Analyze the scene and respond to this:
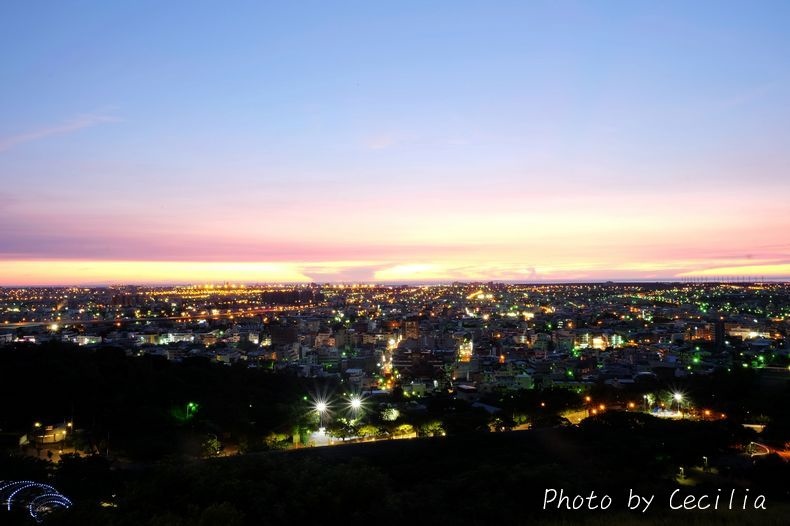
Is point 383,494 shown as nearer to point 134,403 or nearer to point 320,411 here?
point 134,403

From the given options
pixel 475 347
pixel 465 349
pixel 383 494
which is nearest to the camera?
pixel 383 494

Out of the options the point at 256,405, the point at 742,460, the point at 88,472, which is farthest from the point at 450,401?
the point at 88,472

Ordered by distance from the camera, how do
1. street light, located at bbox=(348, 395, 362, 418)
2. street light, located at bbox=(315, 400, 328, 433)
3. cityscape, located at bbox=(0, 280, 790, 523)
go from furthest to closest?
street light, located at bbox=(348, 395, 362, 418) → street light, located at bbox=(315, 400, 328, 433) → cityscape, located at bbox=(0, 280, 790, 523)

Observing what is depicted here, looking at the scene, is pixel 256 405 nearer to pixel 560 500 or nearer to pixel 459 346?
pixel 560 500

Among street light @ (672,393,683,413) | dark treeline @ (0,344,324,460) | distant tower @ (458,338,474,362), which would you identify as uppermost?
dark treeline @ (0,344,324,460)

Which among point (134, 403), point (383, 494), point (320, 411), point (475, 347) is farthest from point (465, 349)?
point (383, 494)

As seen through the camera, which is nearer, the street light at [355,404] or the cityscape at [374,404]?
the cityscape at [374,404]

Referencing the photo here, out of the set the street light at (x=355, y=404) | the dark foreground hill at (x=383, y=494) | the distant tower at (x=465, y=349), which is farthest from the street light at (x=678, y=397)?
the distant tower at (x=465, y=349)

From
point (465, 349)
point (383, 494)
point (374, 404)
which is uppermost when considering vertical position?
point (383, 494)

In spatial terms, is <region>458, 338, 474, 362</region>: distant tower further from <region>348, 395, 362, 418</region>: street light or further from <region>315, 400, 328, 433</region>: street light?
<region>315, 400, 328, 433</region>: street light

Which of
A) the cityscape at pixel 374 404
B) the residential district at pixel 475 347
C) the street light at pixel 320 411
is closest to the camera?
the cityscape at pixel 374 404

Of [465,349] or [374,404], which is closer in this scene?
[374,404]

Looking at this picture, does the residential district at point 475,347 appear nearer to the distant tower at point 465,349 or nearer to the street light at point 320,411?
the distant tower at point 465,349

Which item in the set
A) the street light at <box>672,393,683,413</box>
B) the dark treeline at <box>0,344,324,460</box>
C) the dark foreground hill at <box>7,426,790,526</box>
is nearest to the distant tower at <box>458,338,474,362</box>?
the street light at <box>672,393,683,413</box>
